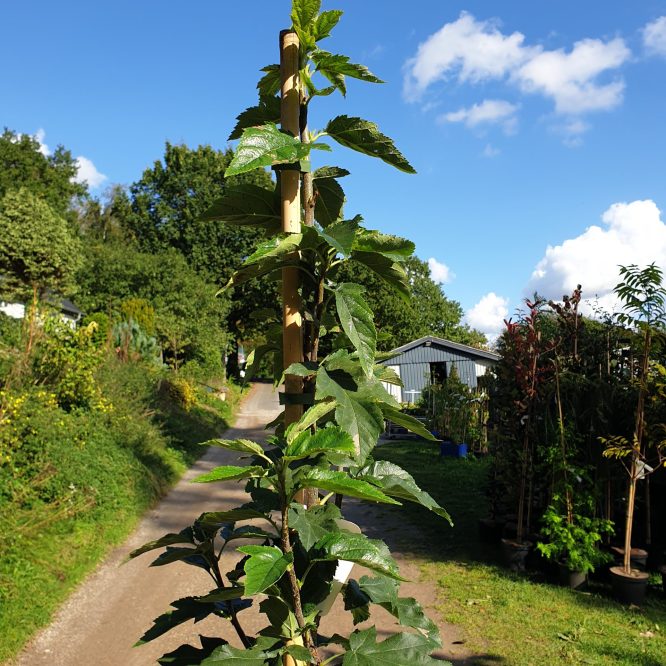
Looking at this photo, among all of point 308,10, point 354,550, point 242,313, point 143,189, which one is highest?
point 143,189

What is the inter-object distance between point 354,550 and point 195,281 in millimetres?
26066

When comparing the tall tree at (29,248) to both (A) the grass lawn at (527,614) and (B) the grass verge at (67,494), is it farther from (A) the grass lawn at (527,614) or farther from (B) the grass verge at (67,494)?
(A) the grass lawn at (527,614)

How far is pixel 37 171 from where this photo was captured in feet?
123

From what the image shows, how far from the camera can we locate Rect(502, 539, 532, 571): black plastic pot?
620 centimetres

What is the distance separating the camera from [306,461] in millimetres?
1242

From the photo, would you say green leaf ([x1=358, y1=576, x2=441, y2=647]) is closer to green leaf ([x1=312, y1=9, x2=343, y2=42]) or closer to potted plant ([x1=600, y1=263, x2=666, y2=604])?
green leaf ([x1=312, y1=9, x2=343, y2=42])

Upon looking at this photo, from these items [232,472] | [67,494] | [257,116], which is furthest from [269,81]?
[67,494]

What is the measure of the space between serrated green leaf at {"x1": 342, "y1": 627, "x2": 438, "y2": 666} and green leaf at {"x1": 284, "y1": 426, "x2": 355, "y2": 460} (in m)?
0.47

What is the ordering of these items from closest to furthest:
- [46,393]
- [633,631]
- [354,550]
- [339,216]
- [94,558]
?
[354,550]
[339,216]
[633,631]
[94,558]
[46,393]

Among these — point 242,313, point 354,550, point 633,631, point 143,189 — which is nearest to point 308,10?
point 354,550

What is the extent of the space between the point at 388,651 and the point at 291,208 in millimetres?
1068

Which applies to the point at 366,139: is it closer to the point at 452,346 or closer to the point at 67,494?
the point at 67,494

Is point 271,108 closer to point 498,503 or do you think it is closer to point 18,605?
point 18,605

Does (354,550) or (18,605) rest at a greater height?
(354,550)
